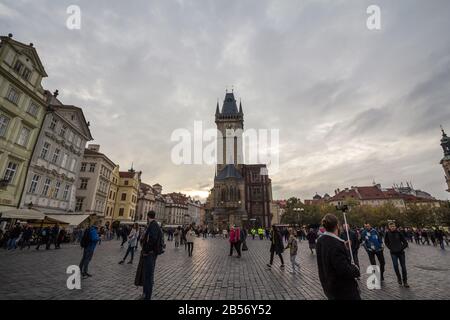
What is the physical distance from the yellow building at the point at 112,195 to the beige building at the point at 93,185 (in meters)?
2.33

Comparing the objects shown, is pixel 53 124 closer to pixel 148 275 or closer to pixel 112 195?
pixel 112 195

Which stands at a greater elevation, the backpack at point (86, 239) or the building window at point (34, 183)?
the building window at point (34, 183)

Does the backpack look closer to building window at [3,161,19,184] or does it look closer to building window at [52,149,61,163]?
building window at [3,161,19,184]

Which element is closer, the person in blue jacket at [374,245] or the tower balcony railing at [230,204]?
the person in blue jacket at [374,245]

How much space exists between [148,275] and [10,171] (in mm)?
Answer: 23059

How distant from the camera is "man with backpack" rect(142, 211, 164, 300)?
492cm

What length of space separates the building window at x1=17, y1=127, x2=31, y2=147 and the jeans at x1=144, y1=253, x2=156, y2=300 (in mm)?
23490

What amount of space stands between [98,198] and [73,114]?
16562 mm

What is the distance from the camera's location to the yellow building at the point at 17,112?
60.9ft

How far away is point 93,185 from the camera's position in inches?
1454

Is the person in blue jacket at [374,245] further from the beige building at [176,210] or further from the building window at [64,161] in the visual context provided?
the beige building at [176,210]

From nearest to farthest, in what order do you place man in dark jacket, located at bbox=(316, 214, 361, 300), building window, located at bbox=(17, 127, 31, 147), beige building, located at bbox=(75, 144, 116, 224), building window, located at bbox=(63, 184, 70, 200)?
man in dark jacket, located at bbox=(316, 214, 361, 300) → building window, located at bbox=(17, 127, 31, 147) → building window, located at bbox=(63, 184, 70, 200) → beige building, located at bbox=(75, 144, 116, 224)

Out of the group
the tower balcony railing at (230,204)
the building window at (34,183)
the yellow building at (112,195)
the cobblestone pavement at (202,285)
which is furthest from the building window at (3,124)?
the tower balcony railing at (230,204)

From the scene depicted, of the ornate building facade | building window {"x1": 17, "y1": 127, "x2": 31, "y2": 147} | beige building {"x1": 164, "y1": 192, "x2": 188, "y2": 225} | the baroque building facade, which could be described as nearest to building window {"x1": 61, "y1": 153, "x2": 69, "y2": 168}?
the baroque building facade
